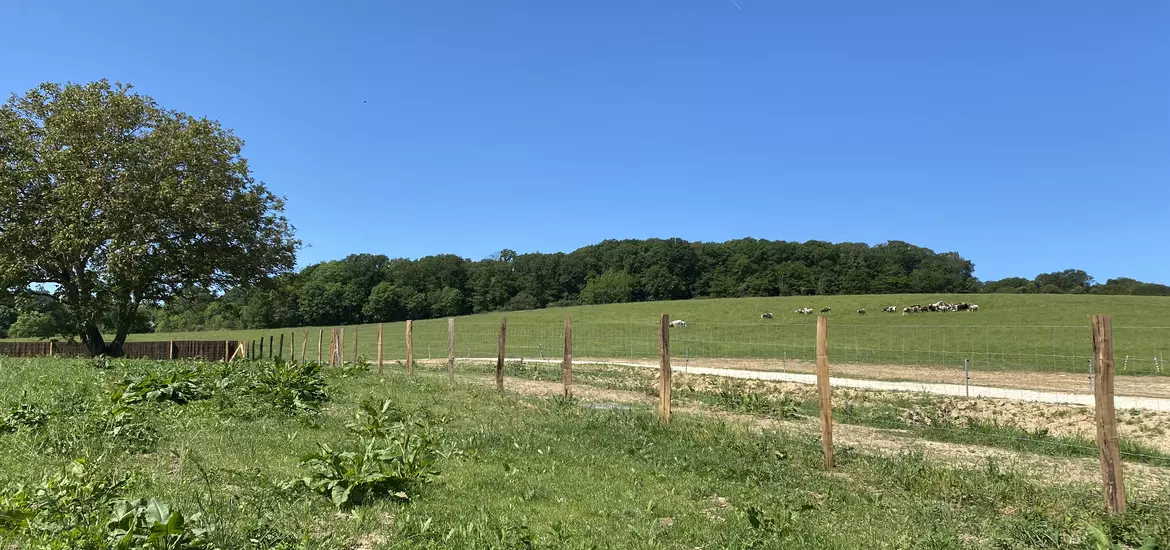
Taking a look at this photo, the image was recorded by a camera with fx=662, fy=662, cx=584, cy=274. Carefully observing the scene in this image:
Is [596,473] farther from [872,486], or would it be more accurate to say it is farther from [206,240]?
[206,240]

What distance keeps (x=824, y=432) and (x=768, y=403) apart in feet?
21.5

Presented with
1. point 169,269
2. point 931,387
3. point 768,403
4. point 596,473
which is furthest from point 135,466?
point 169,269

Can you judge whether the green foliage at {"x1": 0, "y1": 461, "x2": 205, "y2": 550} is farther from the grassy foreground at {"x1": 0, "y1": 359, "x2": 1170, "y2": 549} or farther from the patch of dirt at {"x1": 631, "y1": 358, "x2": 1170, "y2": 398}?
the patch of dirt at {"x1": 631, "y1": 358, "x2": 1170, "y2": 398}

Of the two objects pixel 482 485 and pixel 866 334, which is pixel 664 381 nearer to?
pixel 482 485

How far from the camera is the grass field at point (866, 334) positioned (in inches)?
1106

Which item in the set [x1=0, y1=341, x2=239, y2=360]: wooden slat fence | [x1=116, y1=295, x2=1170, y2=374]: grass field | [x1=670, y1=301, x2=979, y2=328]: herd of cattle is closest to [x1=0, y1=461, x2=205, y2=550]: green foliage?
[x1=116, y1=295, x2=1170, y2=374]: grass field

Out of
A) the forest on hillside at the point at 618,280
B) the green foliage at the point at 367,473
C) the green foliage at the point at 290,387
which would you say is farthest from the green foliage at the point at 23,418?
the forest on hillside at the point at 618,280

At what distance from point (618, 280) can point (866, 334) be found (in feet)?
222

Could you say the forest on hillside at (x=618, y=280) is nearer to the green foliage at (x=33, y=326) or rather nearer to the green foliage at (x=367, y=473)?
the green foliage at (x=33, y=326)

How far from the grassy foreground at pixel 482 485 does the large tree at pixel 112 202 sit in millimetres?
13962

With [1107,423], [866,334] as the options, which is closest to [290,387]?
[1107,423]

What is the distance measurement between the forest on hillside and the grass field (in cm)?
2875

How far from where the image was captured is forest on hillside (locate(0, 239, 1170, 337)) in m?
94.9

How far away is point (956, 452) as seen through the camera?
889 cm
